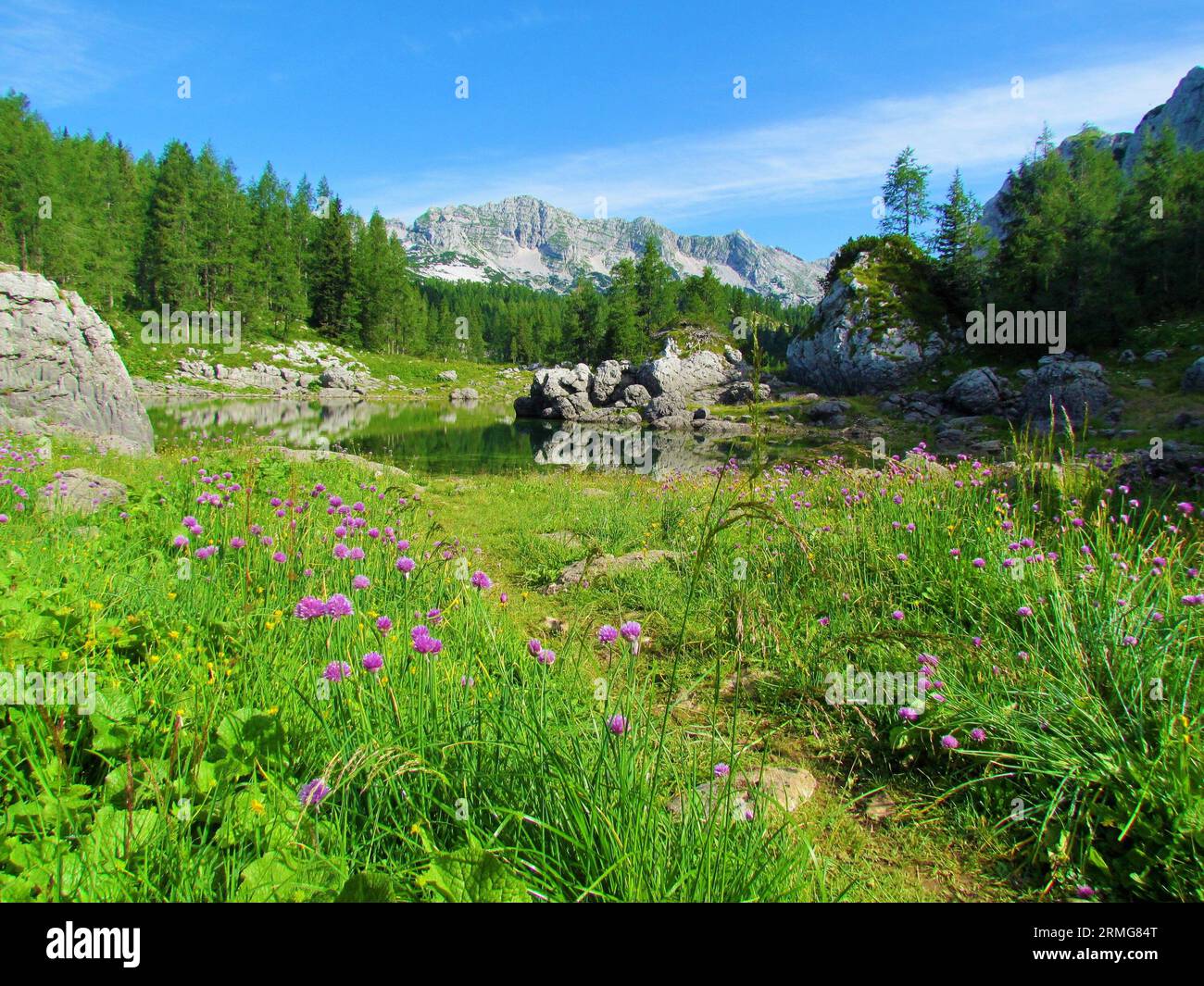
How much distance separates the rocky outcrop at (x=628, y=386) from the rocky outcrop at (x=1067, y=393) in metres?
23.1

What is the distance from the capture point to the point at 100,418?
15.6 m

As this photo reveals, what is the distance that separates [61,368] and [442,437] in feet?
51.1

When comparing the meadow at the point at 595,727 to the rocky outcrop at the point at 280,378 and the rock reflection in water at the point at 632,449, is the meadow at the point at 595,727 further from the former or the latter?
the rocky outcrop at the point at 280,378

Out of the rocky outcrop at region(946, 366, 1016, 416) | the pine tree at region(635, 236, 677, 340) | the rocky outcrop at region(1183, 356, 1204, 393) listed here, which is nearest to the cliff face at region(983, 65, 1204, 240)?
the pine tree at region(635, 236, 677, 340)

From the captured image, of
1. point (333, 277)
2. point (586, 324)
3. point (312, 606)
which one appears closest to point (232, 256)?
point (333, 277)

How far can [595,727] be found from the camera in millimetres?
2355

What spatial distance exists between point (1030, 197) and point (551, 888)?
5468 cm

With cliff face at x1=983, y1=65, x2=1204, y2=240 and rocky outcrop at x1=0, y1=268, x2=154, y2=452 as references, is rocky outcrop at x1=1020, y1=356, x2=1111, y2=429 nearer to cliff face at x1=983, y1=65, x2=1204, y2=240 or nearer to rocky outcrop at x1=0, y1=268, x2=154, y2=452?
rocky outcrop at x1=0, y1=268, x2=154, y2=452

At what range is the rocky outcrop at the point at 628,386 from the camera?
5019 centimetres

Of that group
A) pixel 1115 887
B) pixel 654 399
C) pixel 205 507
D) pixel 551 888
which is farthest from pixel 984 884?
pixel 654 399

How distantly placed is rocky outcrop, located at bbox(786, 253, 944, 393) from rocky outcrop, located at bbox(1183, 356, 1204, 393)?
18.0m

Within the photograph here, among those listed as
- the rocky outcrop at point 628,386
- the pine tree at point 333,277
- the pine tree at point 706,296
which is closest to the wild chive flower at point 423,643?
the rocky outcrop at point 628,386
